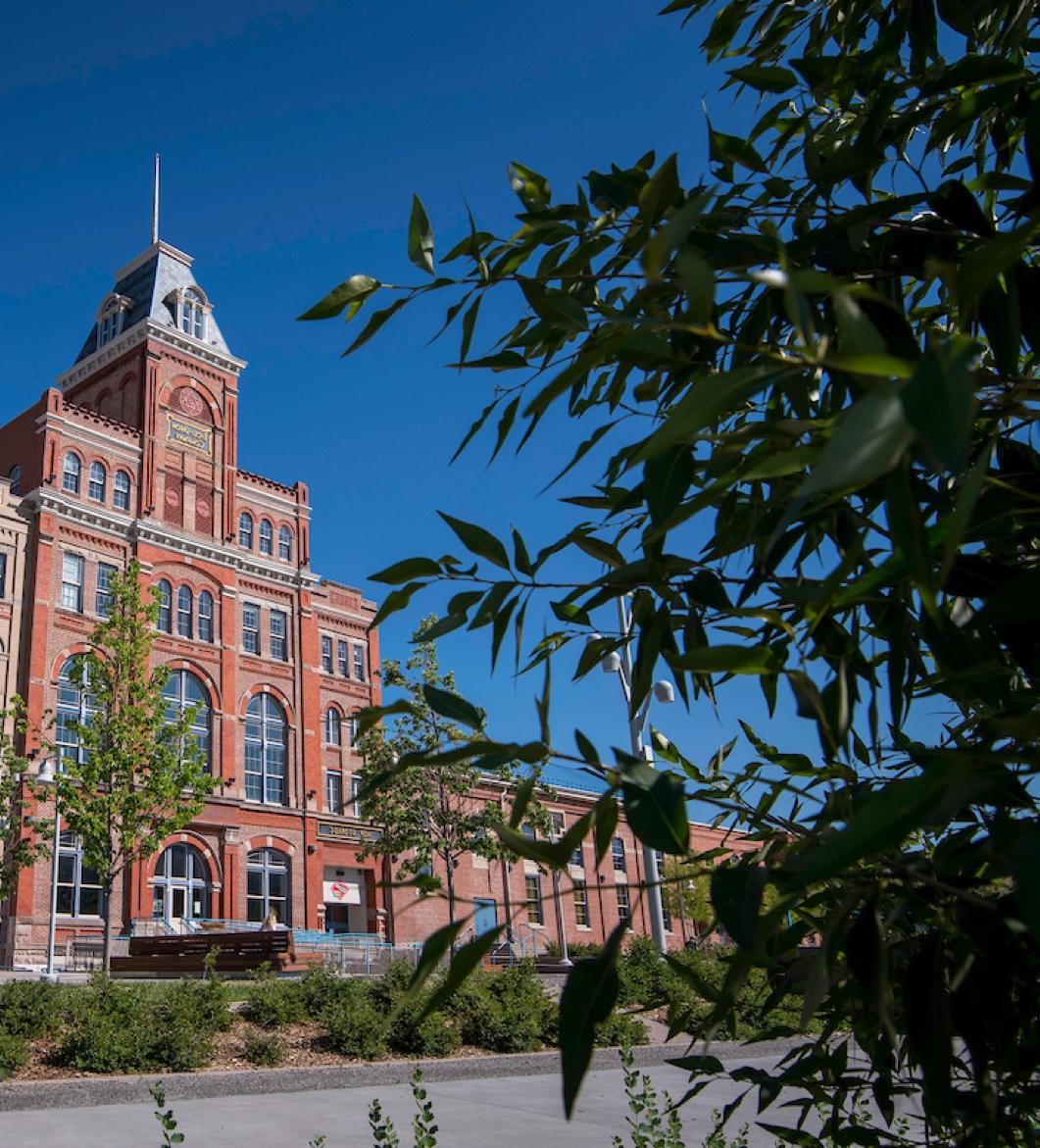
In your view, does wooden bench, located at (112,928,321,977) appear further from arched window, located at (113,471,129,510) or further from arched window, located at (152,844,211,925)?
arched window, located at (113,471,129,510)

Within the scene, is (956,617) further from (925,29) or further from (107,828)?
(107,828)

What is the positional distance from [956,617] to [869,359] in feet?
2.41

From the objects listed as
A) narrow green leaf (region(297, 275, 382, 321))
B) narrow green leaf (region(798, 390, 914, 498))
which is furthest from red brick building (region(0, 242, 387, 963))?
narrow green leaf (region(798, 390, 914, 498))

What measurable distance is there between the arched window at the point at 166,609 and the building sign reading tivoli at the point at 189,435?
558 cm

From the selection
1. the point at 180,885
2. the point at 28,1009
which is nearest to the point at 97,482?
the point at 180,885

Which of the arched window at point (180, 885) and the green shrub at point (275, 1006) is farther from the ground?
the arched window at point (180, 885)

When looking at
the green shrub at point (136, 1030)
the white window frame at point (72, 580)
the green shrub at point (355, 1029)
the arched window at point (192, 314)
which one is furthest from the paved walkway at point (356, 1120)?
the arched window at point (192, 314)

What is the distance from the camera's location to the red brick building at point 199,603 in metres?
34.0

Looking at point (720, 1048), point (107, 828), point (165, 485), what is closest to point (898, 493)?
point (720, 1048)

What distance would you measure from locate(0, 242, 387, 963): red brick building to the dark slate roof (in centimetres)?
9

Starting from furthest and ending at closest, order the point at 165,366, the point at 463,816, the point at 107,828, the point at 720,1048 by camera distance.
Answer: the point at 165,366, the point at 463,816, the point at 107,828, the point at 720,1048

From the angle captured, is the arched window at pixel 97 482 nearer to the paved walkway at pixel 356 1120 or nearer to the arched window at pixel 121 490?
the arched window at pixel 121 490

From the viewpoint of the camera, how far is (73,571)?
35.0 meters

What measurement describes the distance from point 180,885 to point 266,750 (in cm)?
628
